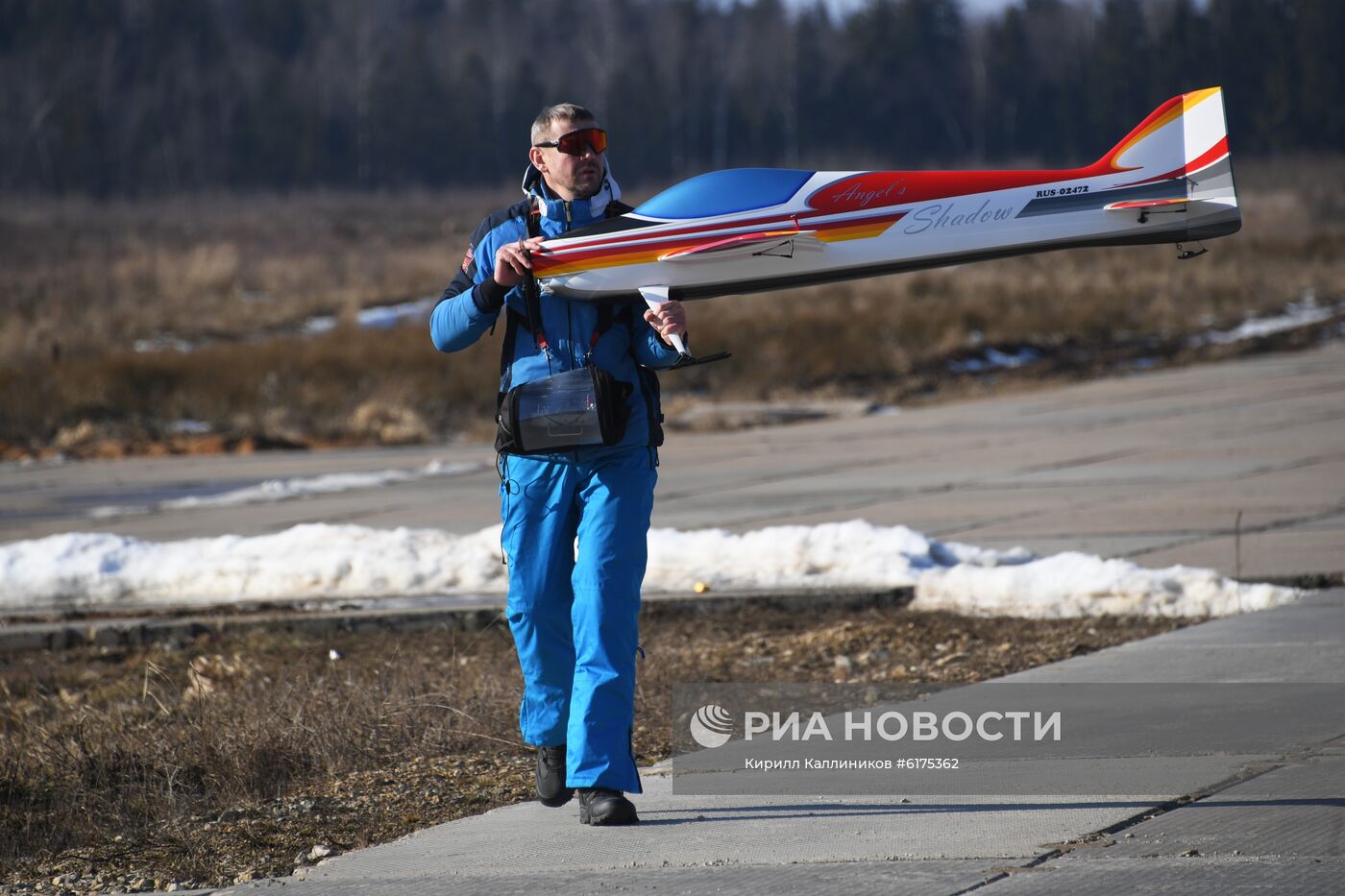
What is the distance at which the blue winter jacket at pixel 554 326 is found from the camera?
5289mm

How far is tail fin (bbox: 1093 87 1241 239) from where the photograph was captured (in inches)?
239

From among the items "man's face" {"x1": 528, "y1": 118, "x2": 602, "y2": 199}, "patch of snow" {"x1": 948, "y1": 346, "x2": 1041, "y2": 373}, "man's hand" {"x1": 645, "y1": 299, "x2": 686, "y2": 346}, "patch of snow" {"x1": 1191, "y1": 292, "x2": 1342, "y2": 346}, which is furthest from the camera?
"patch of snow" {"x1": 1191, "y1": 292, "x2": 1342, "y2": 346}

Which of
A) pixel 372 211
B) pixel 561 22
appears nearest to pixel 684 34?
pixel 561 22

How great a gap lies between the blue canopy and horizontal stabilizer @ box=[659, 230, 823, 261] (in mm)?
143

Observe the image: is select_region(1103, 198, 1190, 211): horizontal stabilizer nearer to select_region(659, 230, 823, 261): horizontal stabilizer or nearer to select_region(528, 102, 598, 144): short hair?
select_region(659, 230, 823, 261): horizontal stabilizer

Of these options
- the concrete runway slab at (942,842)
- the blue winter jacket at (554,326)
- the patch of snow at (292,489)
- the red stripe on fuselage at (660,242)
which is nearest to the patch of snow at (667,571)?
the concrete runway slab at (942,842)

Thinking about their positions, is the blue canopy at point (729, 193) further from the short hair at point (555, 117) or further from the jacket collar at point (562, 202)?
the short hair at point (555, 117)

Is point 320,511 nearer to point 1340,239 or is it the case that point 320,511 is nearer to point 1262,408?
point 1262,408

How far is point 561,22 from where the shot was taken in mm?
119688

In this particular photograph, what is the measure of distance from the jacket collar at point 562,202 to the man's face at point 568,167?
1.1 inches

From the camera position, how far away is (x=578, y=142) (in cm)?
528

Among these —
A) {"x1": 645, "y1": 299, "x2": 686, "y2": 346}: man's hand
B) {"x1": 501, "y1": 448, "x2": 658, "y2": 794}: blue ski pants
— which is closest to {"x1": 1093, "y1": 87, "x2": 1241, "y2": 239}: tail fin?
{"x1": 645, "y1": 299, "x2": 686, "y2": 346}: man's hand

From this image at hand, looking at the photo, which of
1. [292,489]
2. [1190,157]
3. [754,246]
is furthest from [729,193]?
[292,489]

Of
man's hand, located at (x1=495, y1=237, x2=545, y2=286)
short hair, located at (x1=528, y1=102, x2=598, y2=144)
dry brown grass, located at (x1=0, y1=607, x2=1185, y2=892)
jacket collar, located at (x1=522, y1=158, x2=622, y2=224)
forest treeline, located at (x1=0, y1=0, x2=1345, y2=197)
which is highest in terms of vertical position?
forest treeline, located at (x1=0, y1=0, x2=1345, y2=197)
